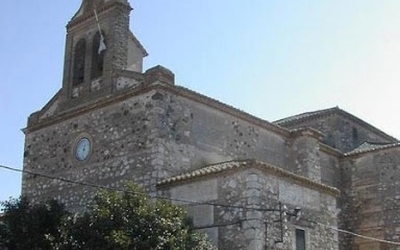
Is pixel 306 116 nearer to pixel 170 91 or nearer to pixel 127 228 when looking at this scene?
pixel 170 91

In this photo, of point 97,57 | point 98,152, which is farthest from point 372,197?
point 97,57

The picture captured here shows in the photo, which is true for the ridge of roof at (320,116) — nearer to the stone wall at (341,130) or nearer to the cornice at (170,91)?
the stone wall at (341,130)

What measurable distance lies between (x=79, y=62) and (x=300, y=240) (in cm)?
867

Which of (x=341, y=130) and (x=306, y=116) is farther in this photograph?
(x=306, y=116)

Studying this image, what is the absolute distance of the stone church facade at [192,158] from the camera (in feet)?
51.7

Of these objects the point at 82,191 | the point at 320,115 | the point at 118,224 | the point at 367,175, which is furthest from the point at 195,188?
the point at 320,115

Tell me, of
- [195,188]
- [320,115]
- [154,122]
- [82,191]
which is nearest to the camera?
[195,188]

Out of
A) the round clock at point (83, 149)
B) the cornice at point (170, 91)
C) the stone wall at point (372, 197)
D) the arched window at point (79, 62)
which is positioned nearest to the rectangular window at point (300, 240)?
the cornice at point (170, 91)

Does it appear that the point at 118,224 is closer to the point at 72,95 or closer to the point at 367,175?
the point at 72,95

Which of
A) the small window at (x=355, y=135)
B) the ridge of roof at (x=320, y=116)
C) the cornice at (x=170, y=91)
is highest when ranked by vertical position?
the ridge of roof at (x=320, y=116)

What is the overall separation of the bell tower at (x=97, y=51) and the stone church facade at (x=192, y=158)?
0.03m

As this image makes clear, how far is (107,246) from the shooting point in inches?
540

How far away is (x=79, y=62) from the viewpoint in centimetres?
2047

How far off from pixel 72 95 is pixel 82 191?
10.0ft
